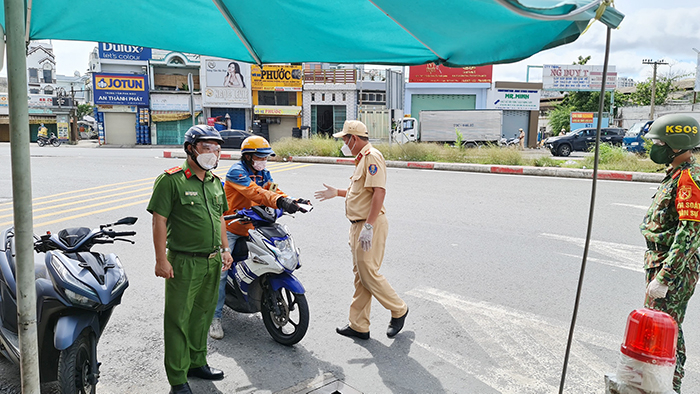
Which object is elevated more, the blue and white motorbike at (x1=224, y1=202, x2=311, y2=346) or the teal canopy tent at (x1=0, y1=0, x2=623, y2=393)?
the teal canopy tent at (x1=0, y1=0, x2=623, y2=393)

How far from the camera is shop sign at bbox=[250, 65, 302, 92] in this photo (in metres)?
36.2

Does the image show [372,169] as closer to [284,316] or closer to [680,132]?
[284,316]

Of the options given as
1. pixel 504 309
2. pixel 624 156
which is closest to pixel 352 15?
pixel 504 309

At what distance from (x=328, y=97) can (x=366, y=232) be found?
33404mm

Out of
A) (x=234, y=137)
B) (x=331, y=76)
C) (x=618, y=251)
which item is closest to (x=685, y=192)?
(x=618, y=251)

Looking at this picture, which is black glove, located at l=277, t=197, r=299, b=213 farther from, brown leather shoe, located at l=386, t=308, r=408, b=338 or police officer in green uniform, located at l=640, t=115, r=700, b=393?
police officer in green uniform, located at l=640, t=115, r=700, b=393

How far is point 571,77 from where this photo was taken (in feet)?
132

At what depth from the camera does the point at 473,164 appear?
16359mm

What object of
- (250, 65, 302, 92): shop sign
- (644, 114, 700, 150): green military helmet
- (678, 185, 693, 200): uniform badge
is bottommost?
(678, 185, 693, 200): uniform badge

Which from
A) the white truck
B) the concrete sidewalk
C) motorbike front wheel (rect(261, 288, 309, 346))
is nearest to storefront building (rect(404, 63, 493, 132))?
the white truck

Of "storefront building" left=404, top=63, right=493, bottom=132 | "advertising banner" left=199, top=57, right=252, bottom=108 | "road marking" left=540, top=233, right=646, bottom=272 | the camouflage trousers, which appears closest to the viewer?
the camouflage trousers

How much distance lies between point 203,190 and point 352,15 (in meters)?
1.40

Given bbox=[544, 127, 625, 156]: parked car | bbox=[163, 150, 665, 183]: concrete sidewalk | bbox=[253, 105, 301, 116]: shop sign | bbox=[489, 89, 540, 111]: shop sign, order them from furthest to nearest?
bbox=[489, 89, 540, 111]: shop sign
bbox=[253, 105, 301, 116]: shop sign
bbox=[544, 127, 625, 156]: parked car
bbox=[163, 150, 665, 183]: concrete sidewalk

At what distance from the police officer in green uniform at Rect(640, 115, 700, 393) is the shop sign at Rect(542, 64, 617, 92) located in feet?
131
